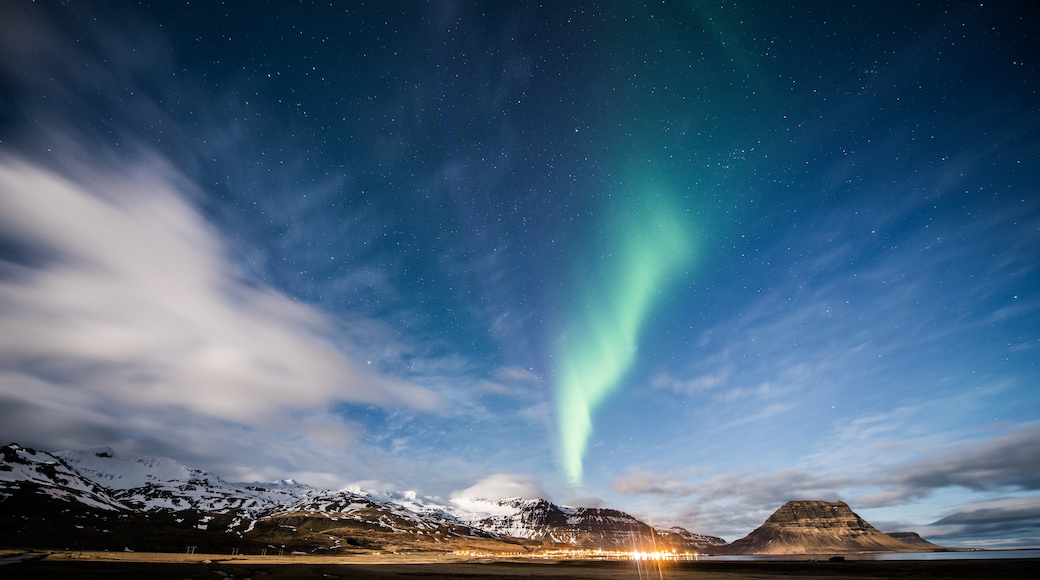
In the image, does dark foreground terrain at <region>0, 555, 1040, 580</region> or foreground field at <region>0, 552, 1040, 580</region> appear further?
foreground field at <region>0, 552, 1040, 580</region>

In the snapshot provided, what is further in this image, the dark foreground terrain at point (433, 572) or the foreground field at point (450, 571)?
the foreground field at point (450, 571)

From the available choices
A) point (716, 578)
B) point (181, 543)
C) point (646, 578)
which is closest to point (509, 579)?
point (646, 578)

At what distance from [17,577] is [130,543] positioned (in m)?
199

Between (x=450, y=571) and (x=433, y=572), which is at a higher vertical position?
(x=433, y=572)

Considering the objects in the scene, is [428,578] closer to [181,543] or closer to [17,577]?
[17,577]

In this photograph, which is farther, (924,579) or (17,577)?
(924,579)

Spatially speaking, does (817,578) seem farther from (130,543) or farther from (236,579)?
(130,543)

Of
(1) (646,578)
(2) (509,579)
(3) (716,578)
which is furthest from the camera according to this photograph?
(1) (646,578)

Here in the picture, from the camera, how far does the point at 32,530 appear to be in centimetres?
19762

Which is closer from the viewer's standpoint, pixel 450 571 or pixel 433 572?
pixel 433 572

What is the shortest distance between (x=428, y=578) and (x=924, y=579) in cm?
7383

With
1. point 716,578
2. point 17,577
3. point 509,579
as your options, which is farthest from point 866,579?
point 17,577

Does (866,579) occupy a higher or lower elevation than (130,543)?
higher

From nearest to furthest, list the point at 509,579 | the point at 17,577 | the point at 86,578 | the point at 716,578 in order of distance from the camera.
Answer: the point at 17,577 < the point at 86,578 < the point at 509,579 < the point at 716,578
